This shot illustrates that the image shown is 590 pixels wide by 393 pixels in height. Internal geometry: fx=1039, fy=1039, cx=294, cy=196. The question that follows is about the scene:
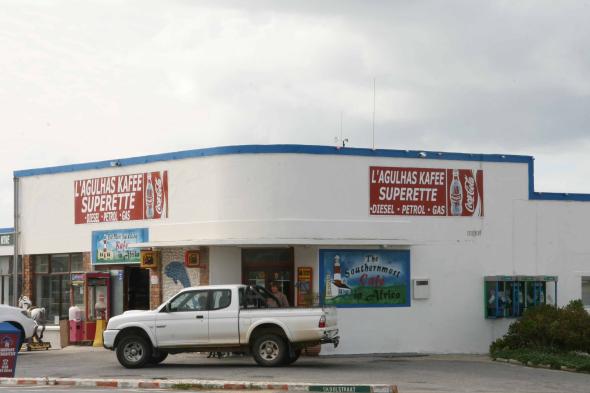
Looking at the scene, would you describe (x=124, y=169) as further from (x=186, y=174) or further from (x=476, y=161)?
(x=476, y=161)

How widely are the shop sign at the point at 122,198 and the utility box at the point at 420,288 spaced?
688 cm

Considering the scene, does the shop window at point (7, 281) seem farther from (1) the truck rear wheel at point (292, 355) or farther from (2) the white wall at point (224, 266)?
(1) the truck rear wheel at point (292, 355)

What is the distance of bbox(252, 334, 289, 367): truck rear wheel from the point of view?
72.5 feet

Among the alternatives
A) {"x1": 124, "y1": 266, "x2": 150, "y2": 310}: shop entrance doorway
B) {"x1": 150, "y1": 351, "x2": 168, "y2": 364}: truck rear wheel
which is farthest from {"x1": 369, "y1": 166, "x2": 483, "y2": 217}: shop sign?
{"x1": 124, "y1": 266, "x2": 150, "y2": 310}: shop entrance doorway

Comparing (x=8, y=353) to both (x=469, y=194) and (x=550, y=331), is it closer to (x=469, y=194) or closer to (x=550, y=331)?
(x=550, y=331)

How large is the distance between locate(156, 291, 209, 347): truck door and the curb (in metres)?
2.58

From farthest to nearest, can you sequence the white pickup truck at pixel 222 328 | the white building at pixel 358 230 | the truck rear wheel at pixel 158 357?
1. the white building at pixel 358 230
2. the truck rear wheel at pixel 158 357
3. the white pickup truck at pixel 222 328

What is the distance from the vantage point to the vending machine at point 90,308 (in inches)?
1150

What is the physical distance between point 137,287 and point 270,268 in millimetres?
4743

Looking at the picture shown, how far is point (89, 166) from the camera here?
30.4 meters

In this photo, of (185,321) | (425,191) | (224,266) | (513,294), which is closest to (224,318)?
(185,321)

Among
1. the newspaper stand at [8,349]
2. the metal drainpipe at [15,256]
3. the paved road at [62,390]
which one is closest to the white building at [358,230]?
the metal drainpipe at [15,256]

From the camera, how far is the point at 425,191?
27.4 m

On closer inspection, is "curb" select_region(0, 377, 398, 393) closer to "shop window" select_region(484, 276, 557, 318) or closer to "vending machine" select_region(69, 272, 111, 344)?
"vending machine" select_region(69, 272, 111, 344)
